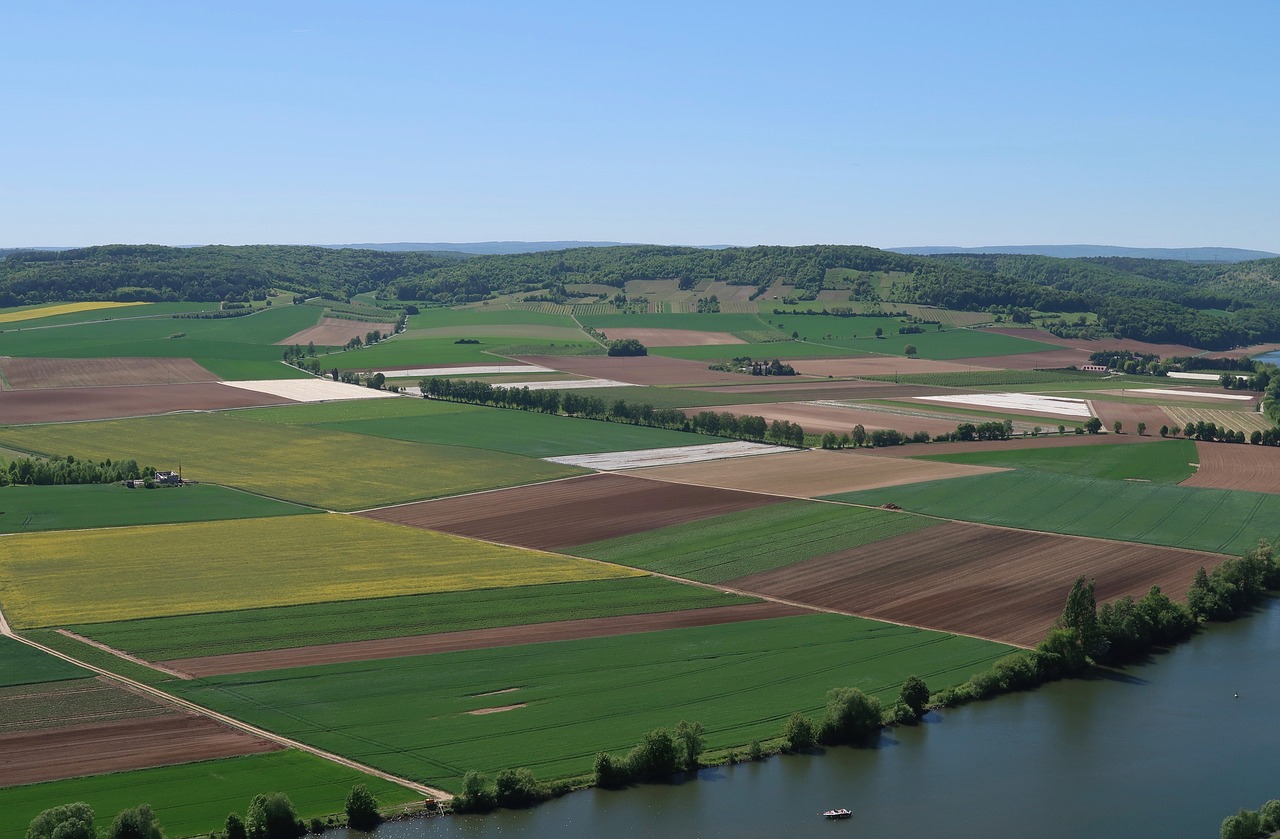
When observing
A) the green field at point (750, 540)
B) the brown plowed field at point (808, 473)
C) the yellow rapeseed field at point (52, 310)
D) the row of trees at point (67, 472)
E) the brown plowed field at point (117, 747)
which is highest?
the yellow rapeseed field at point (52, 310)

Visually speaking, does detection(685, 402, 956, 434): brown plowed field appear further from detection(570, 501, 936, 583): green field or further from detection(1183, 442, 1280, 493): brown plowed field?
detection(570, 501, 936, 583): green field

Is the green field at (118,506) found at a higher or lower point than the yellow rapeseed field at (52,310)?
lower

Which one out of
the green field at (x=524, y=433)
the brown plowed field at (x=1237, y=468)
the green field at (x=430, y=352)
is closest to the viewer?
the brown plowed field at (x=1237, y=468)

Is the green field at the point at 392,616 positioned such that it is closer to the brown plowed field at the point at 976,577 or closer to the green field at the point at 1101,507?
the brown plowed field at the point at 976,577

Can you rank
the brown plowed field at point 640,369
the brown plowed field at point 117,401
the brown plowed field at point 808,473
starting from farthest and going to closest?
the brown plowed field at point 640,369
the brown plowed field at point 117,401
the brown plowed field at point 808,473

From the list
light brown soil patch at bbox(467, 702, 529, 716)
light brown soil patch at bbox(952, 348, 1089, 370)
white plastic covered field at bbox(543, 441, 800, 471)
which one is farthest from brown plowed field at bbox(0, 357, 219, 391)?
light brown soil patch at bbox(467, 702, 529, 716)

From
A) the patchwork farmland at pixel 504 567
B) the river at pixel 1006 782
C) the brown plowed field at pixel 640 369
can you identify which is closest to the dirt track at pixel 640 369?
the brown plowed field at pixel 640 369

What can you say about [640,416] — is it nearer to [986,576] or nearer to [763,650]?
[986,576]
